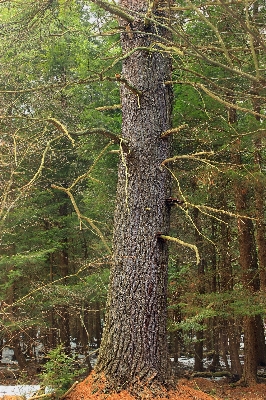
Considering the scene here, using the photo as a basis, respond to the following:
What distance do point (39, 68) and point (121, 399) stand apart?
41.1 feet

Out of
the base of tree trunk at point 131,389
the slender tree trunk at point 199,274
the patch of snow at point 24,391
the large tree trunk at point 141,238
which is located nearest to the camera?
the base of tree trunk at point 131,389

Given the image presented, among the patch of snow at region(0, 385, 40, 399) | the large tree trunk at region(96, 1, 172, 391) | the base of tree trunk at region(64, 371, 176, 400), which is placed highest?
the large tree trunk at region(96, 1, 172, 391)

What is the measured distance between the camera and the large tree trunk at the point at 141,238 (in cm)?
380

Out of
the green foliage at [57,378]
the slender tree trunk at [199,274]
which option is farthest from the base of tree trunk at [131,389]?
the slender tree trunk at [199,274]

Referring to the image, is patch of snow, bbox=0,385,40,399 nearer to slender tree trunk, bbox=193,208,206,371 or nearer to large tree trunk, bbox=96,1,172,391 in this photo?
large tree trunk, bbox=96,1,172,391

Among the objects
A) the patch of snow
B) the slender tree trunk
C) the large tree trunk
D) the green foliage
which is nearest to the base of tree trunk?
the large tree trunk

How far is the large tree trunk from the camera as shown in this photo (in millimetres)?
3797

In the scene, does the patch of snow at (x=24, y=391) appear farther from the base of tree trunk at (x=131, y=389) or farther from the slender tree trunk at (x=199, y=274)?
the slender tree trunk at (x=199, y=274)

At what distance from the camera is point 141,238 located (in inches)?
159

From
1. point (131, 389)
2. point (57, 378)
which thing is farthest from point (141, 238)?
point (57, 378)

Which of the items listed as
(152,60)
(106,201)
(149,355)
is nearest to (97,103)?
(106,201)

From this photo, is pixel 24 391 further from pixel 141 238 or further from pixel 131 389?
pixel 141 238

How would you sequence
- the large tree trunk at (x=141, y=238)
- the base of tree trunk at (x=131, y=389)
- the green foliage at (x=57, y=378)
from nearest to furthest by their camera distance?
the base of tree trunk at (x=131, y=389) < the large tree trunk at (x=141, y=238) < the green foliage at (x=57, y=378)

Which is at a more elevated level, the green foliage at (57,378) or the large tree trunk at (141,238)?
the large tree trunk at (141,238)
